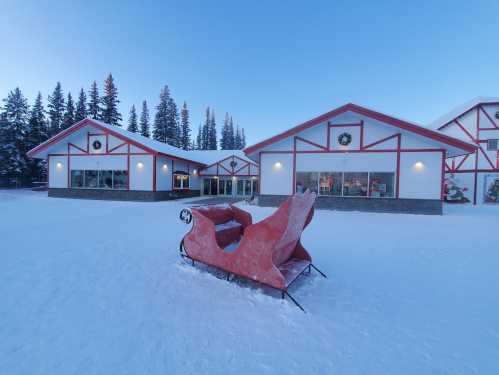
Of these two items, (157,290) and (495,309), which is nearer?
(495,309)

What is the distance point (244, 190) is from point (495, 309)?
20605 millimetres

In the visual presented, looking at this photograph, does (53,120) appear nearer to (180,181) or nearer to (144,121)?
(144,121)

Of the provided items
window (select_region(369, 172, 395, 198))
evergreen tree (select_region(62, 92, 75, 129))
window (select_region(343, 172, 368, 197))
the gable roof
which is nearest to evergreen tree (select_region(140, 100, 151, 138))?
evergreen tree (select_region(62, 92, 75, 129))

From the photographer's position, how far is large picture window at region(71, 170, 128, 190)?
16.2 m

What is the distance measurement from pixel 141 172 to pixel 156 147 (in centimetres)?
255

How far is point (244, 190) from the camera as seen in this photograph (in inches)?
909

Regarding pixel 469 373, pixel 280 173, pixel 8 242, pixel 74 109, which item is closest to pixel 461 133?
pixel 280 173

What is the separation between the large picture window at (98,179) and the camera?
16203mm

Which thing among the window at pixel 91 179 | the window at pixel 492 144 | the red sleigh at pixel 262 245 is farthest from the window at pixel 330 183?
the window at pixel 91 179

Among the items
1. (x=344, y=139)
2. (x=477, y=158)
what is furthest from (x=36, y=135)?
(x=477, y=158)

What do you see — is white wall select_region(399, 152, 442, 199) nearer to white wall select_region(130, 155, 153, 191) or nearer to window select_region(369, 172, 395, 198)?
window select_region(369, 172, 395, 198)

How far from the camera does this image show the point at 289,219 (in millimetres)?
2738

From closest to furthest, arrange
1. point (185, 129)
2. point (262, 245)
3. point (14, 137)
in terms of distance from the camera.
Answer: point (262, 245) → point (14, 137) → point (185, 129)

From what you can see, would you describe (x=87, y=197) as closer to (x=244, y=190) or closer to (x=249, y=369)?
(x=244, y=190)
